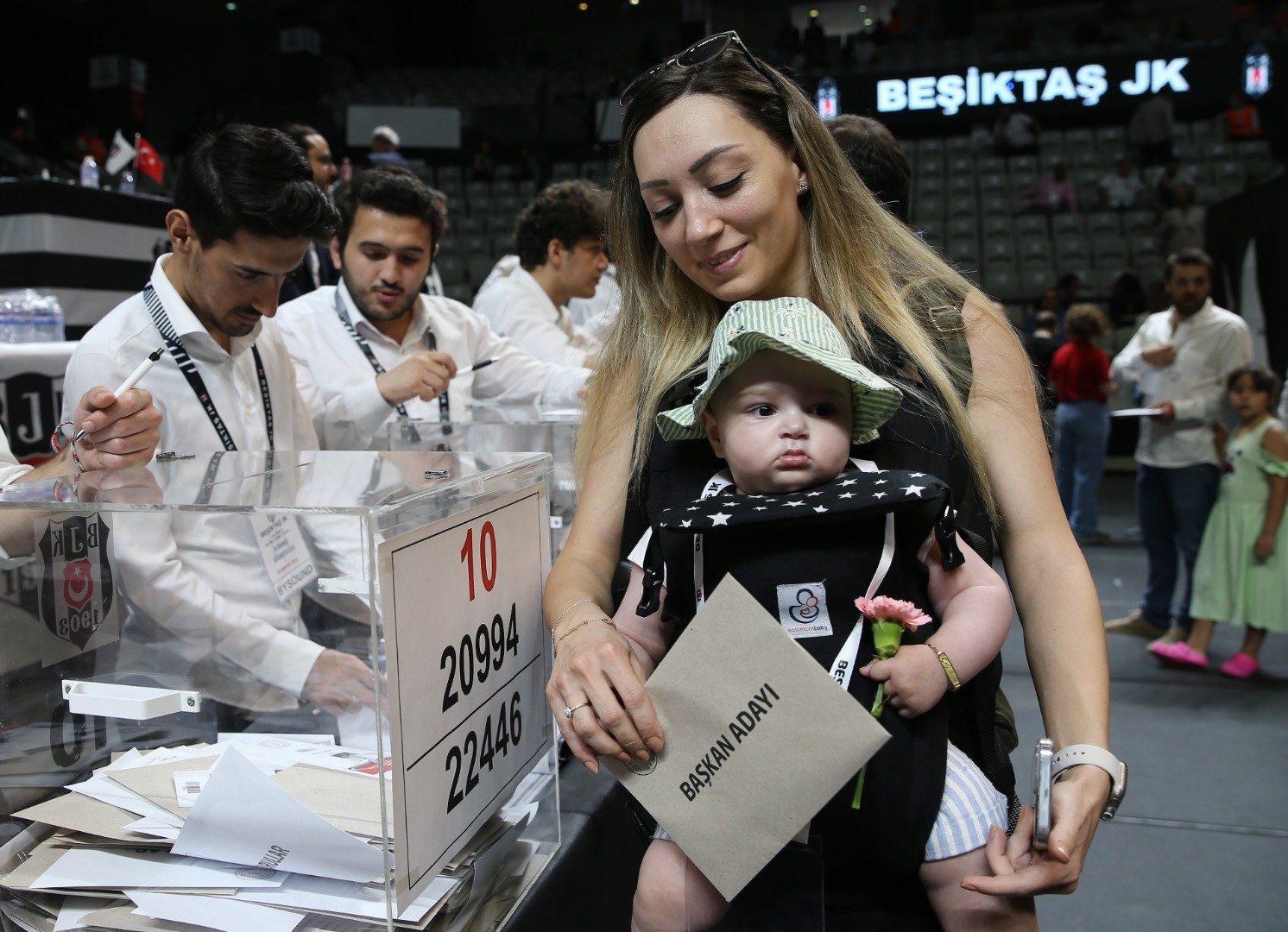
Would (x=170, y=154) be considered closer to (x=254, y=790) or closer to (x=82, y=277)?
(x=82, y=277)

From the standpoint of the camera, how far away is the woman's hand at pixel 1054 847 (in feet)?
3.17

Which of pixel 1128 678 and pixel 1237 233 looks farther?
pixel 1237 233

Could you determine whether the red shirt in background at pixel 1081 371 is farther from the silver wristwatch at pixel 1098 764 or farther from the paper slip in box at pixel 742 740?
the paper slip in box at pixel 742 740

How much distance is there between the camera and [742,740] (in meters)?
0.93

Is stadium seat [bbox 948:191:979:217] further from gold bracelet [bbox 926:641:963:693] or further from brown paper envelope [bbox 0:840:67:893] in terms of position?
brown paper envelope [bbox 0:840:67:893]

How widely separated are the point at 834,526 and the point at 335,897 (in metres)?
0.60

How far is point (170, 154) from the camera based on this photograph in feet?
47.8

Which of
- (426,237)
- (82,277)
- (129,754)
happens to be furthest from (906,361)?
(82,277)

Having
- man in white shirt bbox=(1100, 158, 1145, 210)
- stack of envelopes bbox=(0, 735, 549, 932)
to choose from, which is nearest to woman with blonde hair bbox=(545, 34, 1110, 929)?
stack of envelopes bbox=(0, 735, 549, 932)

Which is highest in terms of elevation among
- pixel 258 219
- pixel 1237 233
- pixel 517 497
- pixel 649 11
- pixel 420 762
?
pixel 649 11

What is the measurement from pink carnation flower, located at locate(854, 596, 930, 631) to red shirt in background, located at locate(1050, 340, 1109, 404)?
6478 millimetres

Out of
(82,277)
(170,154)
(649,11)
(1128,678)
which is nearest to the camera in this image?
(82,277)

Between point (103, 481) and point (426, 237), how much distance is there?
1789 millimetres

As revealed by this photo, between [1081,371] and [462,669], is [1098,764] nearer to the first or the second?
[462,669]
